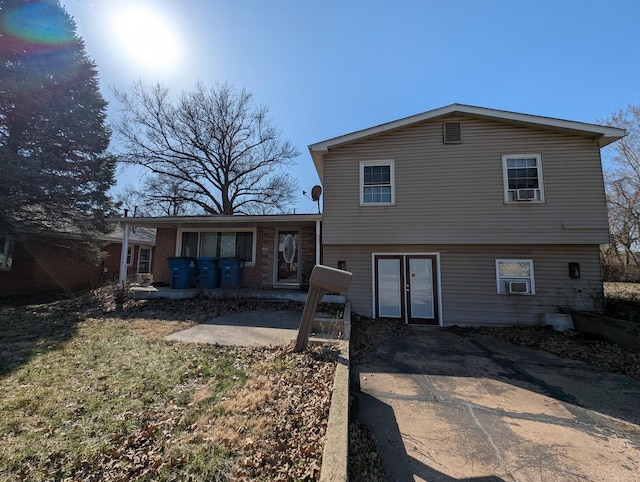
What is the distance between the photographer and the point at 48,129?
1070 centimetres

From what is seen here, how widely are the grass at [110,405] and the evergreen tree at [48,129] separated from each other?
7775 mm

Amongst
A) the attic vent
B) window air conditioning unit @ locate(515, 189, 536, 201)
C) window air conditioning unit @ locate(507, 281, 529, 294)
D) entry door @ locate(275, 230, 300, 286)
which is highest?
the attic vent

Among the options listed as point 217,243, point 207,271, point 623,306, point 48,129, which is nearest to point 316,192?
point 217,243

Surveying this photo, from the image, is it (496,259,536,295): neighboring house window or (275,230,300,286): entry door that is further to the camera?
(275,230,300,286): entry door

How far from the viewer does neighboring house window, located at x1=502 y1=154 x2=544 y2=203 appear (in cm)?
798

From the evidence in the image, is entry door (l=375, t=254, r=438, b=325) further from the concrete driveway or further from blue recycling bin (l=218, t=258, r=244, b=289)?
blue recycling bin (l=218, t=258, r=244, b=289)

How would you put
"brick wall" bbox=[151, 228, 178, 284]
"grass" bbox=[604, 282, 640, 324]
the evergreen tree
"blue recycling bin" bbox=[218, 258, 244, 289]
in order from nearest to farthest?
1. "grass" bbox=[604, 282, 640, 324]
2. the evergreen tree
3. "blue recycling bin" bbox=[218, 258, 244, 289]
4. "brick wall" bbox=[151, 228, 178, 284]

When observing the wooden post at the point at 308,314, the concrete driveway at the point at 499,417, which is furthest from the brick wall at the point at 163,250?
the concrete driveway at the point at 499,417

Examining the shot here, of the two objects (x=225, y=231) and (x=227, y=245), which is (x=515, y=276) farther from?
(x=225, y=231)

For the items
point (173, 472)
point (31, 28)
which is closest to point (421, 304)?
point (173, 472)

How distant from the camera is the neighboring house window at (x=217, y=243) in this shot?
11.4 metres

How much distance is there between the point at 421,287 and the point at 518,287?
273 cm

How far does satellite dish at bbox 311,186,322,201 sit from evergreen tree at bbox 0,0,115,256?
880 cm

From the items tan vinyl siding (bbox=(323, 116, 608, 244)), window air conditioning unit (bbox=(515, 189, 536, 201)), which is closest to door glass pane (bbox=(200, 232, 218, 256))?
tan vinyl siding (bbox=(323, 116, 608, 244))
